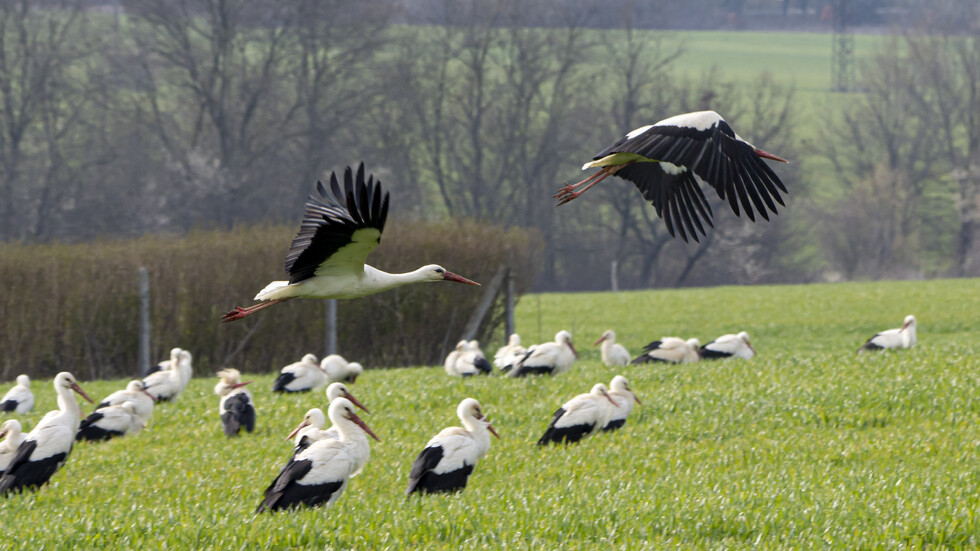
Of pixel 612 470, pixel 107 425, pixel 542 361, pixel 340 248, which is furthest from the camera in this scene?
pixel 542 361

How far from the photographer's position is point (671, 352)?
46.4 feet

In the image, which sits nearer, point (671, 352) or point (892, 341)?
point (671, 352)

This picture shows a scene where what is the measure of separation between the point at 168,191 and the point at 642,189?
124ft

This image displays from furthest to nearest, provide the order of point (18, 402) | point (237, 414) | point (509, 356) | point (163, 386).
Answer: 1. point (509, 356)
2. point (163, 386)
3. point (18, 402)
4. point (237, 414)

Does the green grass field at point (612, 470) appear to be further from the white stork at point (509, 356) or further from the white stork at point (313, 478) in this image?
the white stork at point (509, 356)

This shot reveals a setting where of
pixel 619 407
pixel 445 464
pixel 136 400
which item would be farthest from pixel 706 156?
pixel 136 400

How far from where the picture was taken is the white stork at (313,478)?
675cm

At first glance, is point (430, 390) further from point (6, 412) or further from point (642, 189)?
point (642, 189)

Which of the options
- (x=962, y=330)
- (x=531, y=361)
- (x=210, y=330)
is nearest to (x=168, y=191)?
(x=210, y=330)

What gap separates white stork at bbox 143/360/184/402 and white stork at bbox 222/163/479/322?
7108 mm

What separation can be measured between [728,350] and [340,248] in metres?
10.4

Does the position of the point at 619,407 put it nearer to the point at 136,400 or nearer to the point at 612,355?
the point at 136,400

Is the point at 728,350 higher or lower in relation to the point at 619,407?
lower

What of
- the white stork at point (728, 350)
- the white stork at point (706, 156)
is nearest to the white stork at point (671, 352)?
the white stork at point (728, 350)
